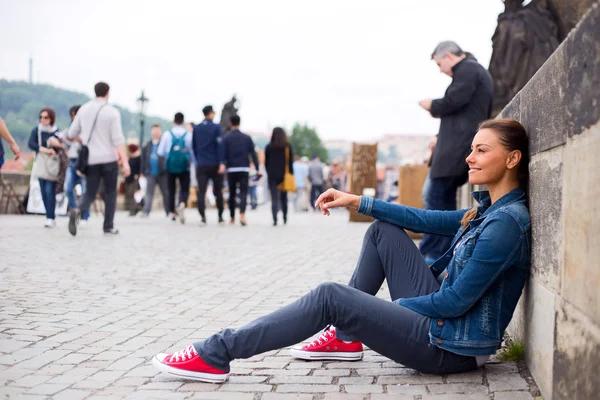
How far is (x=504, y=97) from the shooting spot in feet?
27.5

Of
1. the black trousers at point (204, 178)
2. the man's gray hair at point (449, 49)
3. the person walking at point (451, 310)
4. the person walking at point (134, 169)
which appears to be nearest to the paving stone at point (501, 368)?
the person walking at point (451, 310)

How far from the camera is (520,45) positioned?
8.16 metres

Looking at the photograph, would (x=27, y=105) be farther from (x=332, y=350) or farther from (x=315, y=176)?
(x=315, y=176)

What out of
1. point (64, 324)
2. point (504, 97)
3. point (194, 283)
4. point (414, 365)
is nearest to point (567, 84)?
point (414, 365)

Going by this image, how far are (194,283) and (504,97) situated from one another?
3.77 metres

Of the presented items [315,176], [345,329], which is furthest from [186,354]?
[315,176]

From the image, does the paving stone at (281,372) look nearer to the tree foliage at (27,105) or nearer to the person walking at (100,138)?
the tree foliage at (27,105)

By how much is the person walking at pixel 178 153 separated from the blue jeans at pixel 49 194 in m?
2.94

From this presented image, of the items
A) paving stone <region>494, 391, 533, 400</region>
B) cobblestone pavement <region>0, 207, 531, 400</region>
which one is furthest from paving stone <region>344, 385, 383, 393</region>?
paving stone <region>494, 391, 533, 400</region>

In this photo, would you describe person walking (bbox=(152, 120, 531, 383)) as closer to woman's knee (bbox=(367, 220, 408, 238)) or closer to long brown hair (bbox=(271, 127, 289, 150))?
woman's knee (bbox=(367, 220, 408, 238))

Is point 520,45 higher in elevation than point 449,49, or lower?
higher

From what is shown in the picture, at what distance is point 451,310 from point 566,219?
0.76 m

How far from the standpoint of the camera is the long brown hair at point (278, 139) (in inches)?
625

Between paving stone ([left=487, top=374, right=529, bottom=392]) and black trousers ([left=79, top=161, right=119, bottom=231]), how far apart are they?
8880mm
